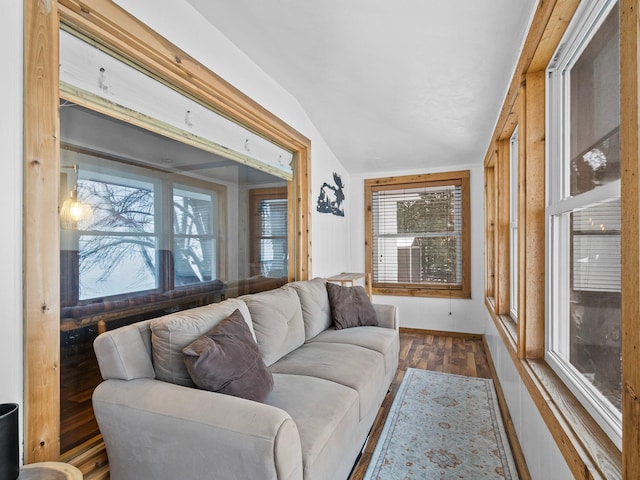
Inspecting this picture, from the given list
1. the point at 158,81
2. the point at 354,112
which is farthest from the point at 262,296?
the point at 354,112

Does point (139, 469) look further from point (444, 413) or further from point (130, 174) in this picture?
point (444, 413)

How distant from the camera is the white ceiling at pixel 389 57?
207cm

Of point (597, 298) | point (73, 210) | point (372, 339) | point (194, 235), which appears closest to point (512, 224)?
point (372, 339)

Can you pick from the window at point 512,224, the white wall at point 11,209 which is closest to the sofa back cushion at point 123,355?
the white wall at point 11,209

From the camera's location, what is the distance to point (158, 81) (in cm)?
200

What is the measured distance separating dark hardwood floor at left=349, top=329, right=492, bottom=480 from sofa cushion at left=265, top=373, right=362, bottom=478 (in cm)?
65

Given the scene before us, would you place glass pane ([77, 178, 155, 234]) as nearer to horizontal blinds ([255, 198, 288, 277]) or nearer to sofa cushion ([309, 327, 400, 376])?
horizontal blinds ([255, 198, 288, 277])

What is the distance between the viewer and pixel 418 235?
495 cm

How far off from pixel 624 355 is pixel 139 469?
1.72 metres

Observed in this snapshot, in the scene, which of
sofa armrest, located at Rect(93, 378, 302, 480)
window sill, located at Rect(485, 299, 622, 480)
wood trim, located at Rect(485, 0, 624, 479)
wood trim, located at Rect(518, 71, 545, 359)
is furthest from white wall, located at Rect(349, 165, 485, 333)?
sofa armrest, located at Rect(93, 378, 302, 480)

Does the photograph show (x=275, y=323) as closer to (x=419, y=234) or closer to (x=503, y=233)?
(x=503, y=233)

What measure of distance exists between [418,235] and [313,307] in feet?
8.61

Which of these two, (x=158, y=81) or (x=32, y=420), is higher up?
(x=158, y=81)

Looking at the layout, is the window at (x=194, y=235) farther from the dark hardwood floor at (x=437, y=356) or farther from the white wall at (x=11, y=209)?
the dark hardwood floor at (x=437, y=356)
